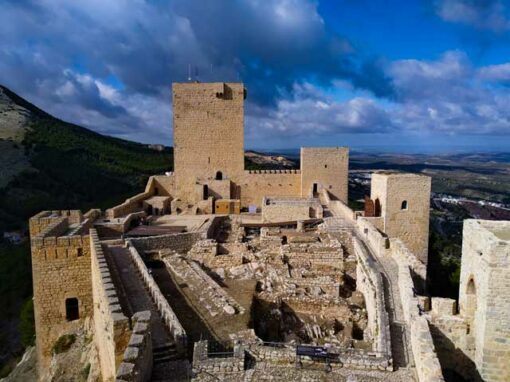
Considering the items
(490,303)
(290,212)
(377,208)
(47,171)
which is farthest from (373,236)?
(47,171)

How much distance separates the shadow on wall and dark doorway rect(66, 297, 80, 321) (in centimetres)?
925

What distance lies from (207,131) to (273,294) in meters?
14.4

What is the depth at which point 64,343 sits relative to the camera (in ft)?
35.7

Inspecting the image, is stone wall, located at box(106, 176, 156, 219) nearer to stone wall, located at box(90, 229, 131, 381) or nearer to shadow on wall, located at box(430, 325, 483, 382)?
stone wall, located at box(90, 229, 131, 381)

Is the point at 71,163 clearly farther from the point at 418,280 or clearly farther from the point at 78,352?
the point at 418,280

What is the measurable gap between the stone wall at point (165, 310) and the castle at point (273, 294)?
29mm

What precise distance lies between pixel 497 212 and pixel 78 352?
62.9 metres

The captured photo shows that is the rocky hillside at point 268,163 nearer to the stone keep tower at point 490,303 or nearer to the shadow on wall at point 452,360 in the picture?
the shadow on wall at point 452,360

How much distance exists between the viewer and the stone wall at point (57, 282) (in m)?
10.6

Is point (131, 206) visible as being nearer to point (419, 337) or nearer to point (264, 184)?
point (264, 184)

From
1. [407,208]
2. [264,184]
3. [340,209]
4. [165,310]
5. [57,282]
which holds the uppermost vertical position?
[264,184]

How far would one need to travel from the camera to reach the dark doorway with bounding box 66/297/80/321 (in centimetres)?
1103

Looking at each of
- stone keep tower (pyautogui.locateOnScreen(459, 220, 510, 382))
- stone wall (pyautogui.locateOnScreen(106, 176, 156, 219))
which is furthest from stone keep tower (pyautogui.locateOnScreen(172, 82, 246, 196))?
stone keep tower (pyautogui.locateOnScreen(459, 220, 510, 382))

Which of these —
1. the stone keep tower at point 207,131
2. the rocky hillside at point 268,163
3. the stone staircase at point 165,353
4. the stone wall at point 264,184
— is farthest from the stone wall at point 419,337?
the rocky hillside at point 268,163
